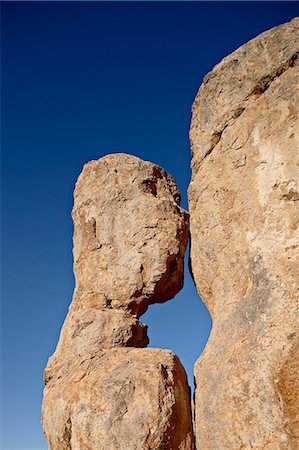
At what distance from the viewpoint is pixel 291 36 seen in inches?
381

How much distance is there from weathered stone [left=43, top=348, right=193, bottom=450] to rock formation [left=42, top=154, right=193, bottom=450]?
0.02 meters

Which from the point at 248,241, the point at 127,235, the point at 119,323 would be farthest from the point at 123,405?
the point at 127,235

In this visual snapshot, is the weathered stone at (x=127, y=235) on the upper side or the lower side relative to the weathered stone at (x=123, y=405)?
upper

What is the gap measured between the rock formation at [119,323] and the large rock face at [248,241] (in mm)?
533

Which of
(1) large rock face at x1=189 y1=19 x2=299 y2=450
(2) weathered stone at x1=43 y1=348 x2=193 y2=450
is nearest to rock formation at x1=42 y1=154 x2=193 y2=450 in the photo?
(2) weathered stone at x1=43 y1=348 x2=193 y2=450

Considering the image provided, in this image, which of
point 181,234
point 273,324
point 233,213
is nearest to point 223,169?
point 233,213

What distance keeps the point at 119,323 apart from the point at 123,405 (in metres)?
1.89

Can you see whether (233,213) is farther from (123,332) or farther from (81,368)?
(81,368)

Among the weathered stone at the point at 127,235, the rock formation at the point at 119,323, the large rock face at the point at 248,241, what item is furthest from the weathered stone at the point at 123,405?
the weathered stone at the point at 127,235

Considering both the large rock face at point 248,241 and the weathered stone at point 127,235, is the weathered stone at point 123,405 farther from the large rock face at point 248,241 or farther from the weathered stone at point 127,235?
the weathered stone at point 127,235

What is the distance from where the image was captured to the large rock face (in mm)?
7785

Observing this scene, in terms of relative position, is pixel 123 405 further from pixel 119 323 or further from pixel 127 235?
pixel 127 235

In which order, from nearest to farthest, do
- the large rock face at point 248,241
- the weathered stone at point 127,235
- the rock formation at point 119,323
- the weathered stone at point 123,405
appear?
the large rock face at point 248,241 → the weathered stone at point 123,405 → the rock formation at point 119,323 → the weathered stone at point 127,235

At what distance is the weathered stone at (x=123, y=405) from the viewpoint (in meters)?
8.58
